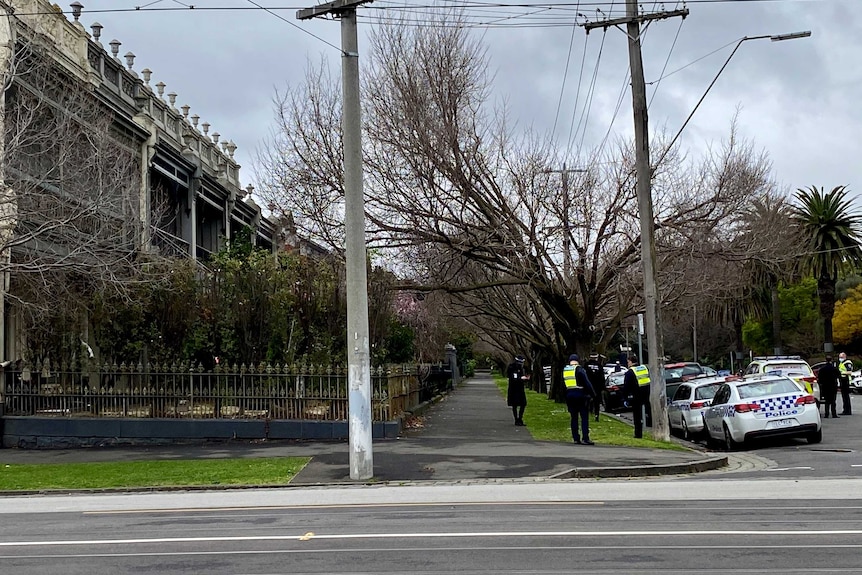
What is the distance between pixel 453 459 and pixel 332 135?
8741mm

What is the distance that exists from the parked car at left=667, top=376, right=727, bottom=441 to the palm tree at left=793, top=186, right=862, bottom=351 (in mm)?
25289

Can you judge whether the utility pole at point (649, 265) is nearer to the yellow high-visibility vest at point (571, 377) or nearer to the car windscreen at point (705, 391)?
the yellow high-visibility vest at point (571, 377)

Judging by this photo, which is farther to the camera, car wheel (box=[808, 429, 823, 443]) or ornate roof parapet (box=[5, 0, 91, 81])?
ornate roof parapet (box=[5, 0, 91, 81])

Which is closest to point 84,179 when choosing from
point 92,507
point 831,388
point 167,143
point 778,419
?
point 92,507

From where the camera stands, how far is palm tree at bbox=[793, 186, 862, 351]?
46812 mm

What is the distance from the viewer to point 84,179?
18047mm

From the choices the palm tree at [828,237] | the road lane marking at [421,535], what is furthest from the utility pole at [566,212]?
the palm tree at [828,237]

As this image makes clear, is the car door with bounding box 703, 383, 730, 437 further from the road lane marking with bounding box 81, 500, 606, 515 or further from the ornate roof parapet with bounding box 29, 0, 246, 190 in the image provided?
the ornate roof parapet with bounding box 29, 0, 246, 190

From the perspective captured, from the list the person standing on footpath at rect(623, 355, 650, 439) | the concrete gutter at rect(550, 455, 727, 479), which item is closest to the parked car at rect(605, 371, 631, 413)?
the person standing on footpath at rect(623, 355, 650, 439)

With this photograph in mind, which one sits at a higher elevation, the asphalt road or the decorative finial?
the decorative finial

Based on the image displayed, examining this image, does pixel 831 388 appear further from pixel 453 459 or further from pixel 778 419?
pixel 453 459

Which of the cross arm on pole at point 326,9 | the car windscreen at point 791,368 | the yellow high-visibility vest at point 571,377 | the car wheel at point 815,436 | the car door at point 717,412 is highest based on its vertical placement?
the cross arm on pole at point 326,9

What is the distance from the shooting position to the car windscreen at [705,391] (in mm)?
23359

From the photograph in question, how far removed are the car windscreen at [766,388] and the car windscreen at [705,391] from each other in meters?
3.87
